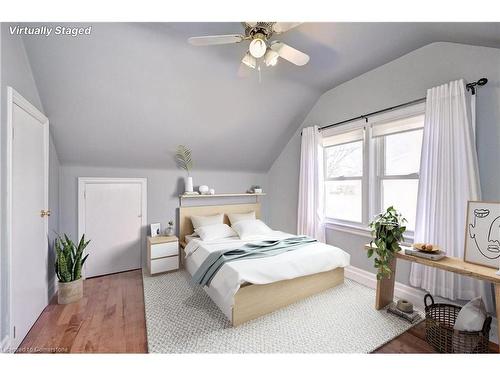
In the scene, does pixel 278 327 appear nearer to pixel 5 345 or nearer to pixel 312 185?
pixel 5 345

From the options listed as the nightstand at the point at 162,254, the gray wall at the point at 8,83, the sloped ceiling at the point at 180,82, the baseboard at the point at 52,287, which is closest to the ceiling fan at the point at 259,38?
the sloped ceiling at the point at 180,82

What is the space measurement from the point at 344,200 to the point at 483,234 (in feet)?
5.23

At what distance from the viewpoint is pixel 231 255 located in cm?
214

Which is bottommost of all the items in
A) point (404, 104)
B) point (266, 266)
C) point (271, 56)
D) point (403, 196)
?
point (266, 266)

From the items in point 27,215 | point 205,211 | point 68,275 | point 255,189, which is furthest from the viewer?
point 255,189

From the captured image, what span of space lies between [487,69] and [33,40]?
380 cm

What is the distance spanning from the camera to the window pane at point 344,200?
9.72ft

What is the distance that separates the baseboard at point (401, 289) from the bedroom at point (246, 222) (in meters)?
0.02

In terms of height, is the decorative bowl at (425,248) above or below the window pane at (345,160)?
below

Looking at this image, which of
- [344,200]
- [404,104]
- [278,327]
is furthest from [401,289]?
[404,104]

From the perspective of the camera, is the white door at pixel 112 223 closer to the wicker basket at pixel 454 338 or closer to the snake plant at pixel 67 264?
the snake plant at pixel 67 264

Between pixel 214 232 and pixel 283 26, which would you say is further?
pixel 214 232
